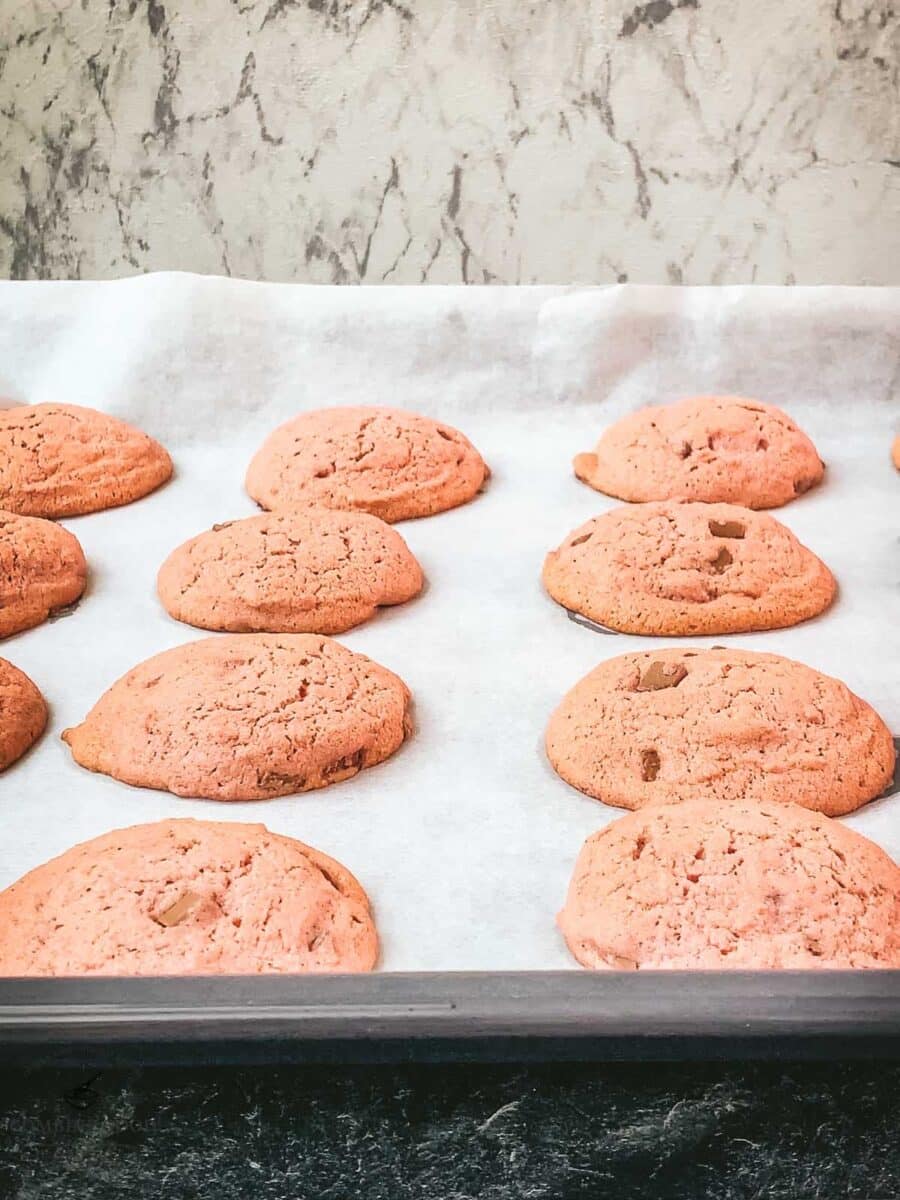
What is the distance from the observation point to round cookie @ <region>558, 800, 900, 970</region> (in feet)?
3.54

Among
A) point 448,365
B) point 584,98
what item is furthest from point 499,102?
point 448,365

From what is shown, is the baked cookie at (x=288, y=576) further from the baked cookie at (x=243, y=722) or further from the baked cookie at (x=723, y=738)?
the baked cookie at (x=723, y=738)

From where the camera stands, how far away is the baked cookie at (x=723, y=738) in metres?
1.38

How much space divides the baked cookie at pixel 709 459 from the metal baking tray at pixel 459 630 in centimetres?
5

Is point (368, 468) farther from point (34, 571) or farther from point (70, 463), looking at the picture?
point (34, 571)

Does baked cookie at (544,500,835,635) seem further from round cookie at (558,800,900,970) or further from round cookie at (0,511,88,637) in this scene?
round cookie at (0,511,88,637)

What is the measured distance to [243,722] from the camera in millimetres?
1451

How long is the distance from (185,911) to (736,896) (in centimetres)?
48

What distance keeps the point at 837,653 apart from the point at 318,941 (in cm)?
88

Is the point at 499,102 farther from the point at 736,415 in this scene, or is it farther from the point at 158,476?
the point at 158,476

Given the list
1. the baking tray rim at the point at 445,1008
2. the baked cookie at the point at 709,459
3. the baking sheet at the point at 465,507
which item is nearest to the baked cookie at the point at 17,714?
the baking sheet at the point at 465,507

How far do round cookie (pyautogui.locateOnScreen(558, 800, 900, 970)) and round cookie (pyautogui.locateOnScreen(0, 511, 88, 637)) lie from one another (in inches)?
35.6

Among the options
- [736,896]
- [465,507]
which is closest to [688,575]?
[465,507]

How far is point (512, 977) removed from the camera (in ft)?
2.14
